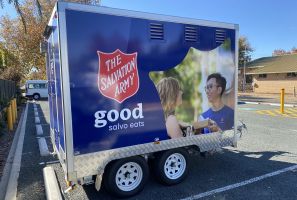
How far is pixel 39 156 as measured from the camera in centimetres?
682

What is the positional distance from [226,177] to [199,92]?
A: 1.78 meters

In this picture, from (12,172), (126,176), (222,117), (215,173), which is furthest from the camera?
(12,172)

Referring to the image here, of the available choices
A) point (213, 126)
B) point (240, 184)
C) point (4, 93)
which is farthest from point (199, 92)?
point (4, 93)

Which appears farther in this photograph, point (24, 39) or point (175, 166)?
point (24, 39)

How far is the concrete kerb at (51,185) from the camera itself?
14.1ft

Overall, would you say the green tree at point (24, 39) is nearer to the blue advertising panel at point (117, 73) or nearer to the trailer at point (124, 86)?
the trailer at point (124, 86)

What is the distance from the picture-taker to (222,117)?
5289mm

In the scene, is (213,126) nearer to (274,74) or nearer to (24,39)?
(274,74)

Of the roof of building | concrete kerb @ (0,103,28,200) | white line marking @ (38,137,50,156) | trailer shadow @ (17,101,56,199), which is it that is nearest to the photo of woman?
trailer shadow @ (17,101,56,199)

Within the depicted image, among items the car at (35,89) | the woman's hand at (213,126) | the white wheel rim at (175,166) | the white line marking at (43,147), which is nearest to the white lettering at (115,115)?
the white wheel rim at (175,166)

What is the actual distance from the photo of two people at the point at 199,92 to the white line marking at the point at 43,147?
13.0ft

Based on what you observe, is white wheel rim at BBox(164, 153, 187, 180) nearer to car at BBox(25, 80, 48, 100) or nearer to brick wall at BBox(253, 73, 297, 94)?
car at BBox(25, 80, 48, 100)

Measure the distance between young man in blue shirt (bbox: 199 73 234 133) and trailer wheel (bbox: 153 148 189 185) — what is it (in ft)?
2.25

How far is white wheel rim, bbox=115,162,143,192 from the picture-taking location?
14.2ft
